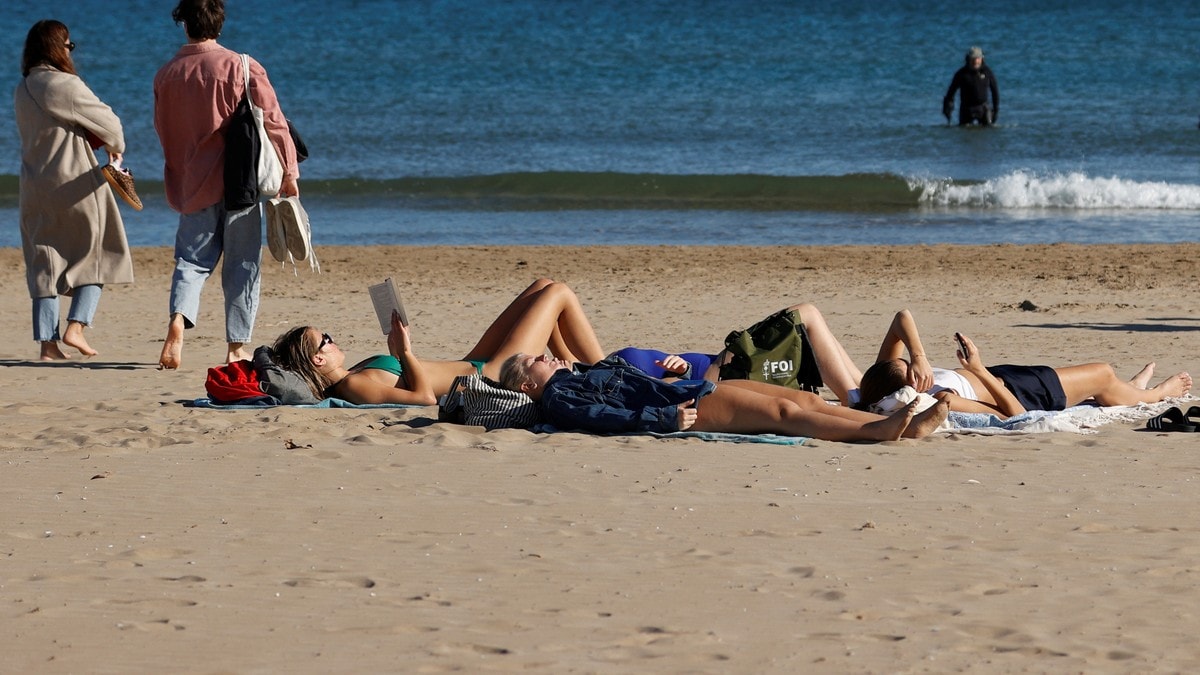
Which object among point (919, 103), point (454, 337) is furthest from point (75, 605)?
point (919, 103)

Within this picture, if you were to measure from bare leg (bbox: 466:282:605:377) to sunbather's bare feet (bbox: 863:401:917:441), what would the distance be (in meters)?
1.49

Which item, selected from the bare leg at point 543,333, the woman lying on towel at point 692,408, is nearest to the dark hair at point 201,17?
the bare leg at point 543,333

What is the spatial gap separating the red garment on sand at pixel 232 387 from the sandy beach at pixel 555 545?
0.36 ft

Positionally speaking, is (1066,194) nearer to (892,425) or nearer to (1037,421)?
(1037,421)

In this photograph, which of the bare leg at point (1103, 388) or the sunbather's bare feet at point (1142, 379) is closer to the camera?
the bare leg at point (1103, 388)

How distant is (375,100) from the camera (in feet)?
94.7

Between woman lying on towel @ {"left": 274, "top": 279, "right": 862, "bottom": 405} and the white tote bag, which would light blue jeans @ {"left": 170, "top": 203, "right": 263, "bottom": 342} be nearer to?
the white tote bag

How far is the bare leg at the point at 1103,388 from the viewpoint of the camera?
6359 millimetres

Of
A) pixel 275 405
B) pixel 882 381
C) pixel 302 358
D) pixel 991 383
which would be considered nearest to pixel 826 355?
pixel 882 381

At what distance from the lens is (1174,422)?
5.95 m

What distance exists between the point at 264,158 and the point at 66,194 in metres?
1.12

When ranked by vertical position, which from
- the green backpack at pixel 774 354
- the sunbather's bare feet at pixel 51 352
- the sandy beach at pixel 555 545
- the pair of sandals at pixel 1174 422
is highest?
the green backpack at pixel 774 354

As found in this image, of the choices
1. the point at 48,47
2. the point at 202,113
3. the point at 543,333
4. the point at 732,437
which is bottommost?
the point at 732,437

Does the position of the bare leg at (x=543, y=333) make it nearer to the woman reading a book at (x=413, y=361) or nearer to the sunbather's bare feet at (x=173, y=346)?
the woman reading a book at (x=413, y=361)
